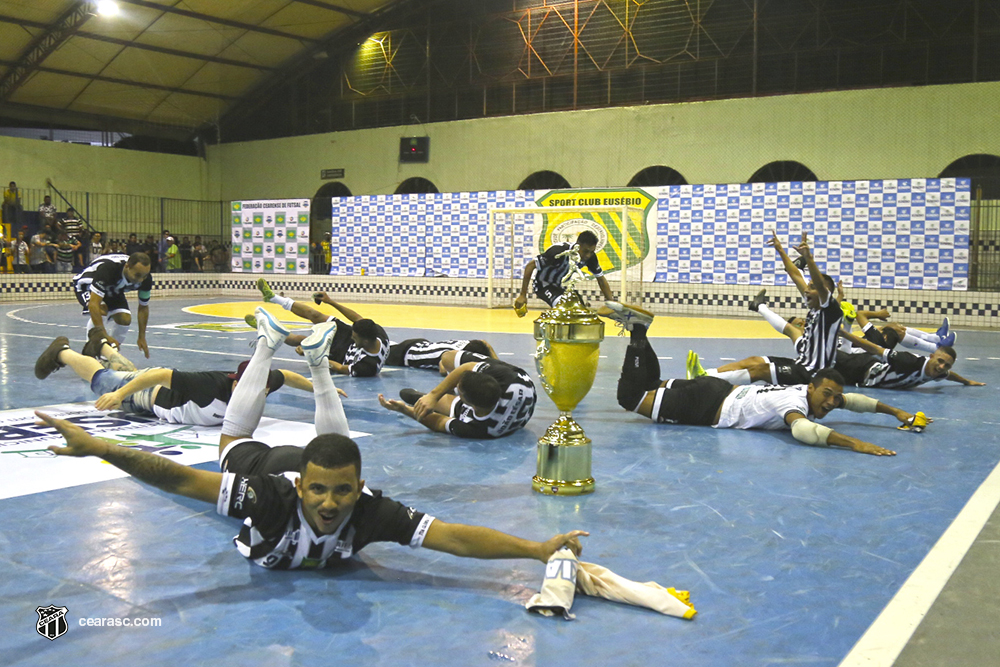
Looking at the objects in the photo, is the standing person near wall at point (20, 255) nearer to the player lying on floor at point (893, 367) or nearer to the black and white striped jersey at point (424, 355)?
the black and white striped jersey at point (424, 355)

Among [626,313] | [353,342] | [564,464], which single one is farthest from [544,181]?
[564,464]

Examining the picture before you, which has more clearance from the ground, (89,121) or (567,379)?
(89,121)

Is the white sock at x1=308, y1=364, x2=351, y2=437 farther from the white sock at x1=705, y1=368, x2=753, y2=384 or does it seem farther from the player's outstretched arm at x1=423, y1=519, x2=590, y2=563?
the white sock at x1=705, y1=368, x2=753, y2=384

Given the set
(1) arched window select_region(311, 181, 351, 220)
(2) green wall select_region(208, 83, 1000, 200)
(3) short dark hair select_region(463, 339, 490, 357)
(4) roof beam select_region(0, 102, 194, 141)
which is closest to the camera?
(3) short dark hair select_region(463, 339, 490, 357)

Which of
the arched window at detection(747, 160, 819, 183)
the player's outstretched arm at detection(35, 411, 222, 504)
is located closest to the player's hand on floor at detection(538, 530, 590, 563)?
the player's outstretched arm at detection(35, 411, 222, 504)

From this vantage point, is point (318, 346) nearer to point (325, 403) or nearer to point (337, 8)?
point (325, 403)

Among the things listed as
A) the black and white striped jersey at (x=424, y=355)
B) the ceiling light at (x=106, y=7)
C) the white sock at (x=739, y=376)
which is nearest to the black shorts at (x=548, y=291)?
the black and white striped jersey at (x=424, y=355)

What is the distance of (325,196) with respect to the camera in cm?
2883

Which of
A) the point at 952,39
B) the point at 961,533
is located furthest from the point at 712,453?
the point at 952,39

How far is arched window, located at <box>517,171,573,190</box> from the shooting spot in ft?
80.0

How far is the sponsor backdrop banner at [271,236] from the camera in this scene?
24.7m

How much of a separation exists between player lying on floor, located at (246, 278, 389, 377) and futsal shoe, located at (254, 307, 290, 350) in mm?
3983

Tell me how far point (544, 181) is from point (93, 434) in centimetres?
1973

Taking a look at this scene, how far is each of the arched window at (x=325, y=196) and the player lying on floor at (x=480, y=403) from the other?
22.8 meters
